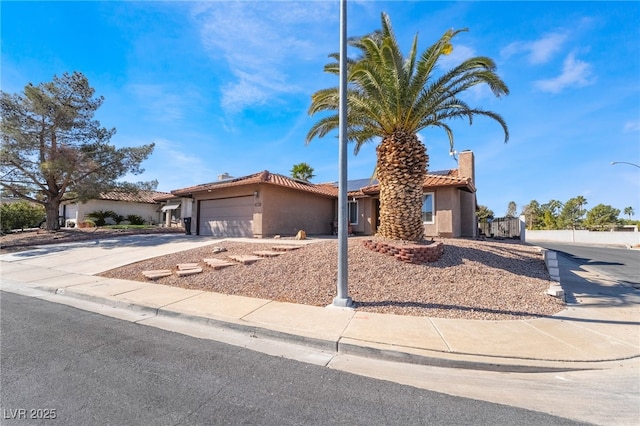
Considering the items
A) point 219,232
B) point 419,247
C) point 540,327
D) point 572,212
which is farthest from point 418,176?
point 572,212

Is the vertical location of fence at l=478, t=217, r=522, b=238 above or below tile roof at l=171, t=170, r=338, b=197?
below

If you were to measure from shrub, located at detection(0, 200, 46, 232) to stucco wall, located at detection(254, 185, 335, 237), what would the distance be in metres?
21.3

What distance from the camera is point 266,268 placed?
8758 mm

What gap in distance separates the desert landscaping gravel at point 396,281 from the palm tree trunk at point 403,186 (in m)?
1.24

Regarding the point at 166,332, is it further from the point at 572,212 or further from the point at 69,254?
the point at 572,212

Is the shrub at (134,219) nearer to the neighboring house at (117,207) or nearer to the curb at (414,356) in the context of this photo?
the neighboring house at (117,207)

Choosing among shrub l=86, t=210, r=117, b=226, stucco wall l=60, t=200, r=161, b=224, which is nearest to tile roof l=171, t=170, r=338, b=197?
shrub l=86, t=210, r=117, b=226

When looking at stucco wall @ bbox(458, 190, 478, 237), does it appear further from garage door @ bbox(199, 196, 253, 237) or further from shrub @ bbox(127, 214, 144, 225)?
shrub @ bbox(127, 214, 144, 225)

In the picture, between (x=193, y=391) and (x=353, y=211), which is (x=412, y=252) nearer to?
(x=193, y=391)

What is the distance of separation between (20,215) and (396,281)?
100.0 feet

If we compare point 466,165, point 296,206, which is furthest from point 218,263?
point 466,165

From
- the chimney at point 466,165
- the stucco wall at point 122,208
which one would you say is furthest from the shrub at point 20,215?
the chimney at point 466,165

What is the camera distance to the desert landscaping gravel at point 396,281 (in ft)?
21.1

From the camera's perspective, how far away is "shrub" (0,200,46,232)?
74.2 feet
